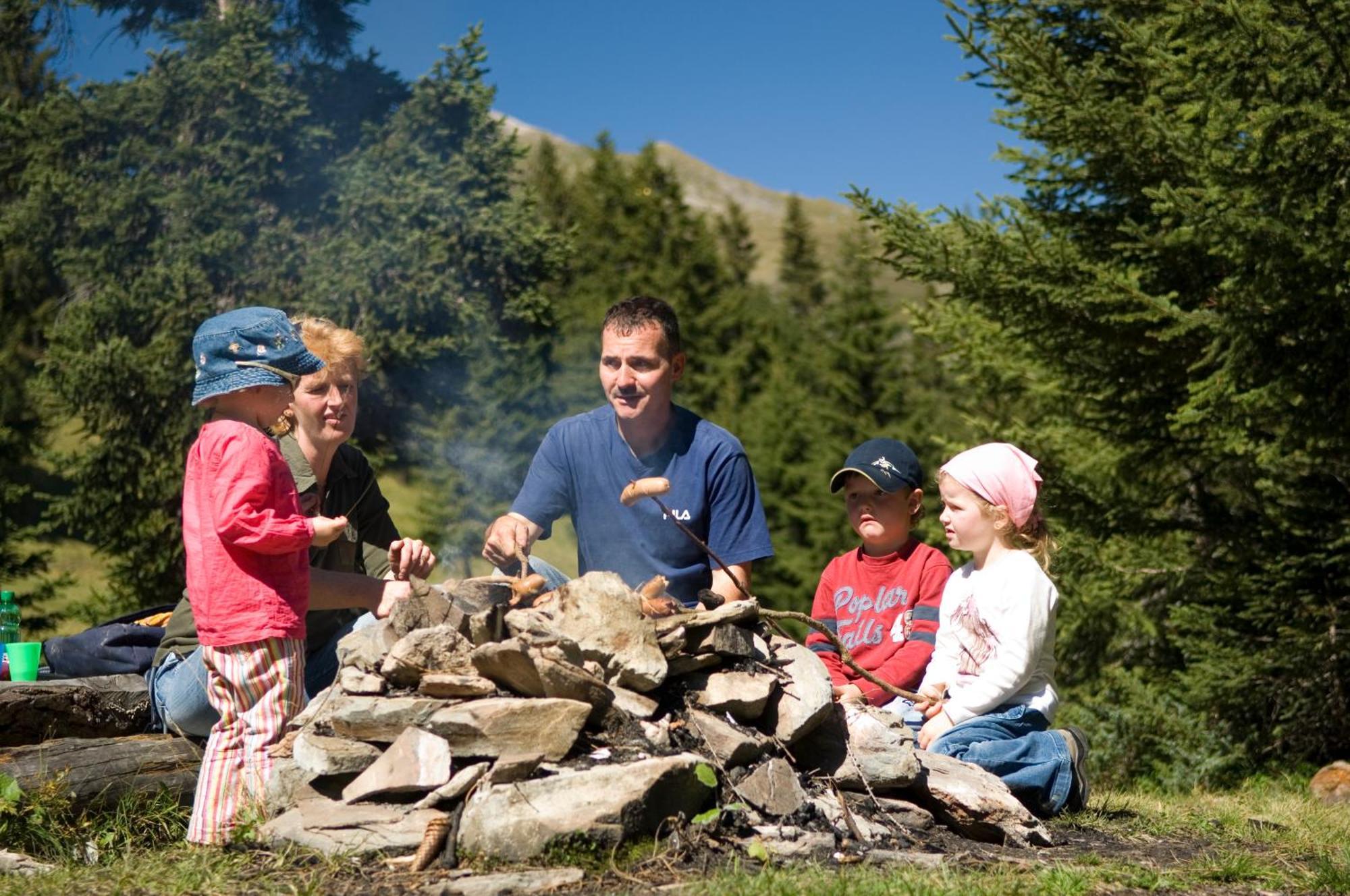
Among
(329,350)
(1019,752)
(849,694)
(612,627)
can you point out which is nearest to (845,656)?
(849,694)

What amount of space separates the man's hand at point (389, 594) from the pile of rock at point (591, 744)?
1.40 feet

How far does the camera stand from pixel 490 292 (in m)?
21.6

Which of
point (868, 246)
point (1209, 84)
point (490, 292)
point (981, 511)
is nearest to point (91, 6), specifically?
point (490, 292)

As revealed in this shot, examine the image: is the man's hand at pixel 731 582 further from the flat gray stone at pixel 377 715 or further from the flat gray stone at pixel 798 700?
the flat gray stone at pixel 377 715

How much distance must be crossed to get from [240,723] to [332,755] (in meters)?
0.43

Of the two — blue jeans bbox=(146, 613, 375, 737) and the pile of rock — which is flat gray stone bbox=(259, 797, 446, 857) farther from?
blue jeans bbox=(146, 613, 375, 737)

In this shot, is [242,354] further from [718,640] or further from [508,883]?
[508,883]

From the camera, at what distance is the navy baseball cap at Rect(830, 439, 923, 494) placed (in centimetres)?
506

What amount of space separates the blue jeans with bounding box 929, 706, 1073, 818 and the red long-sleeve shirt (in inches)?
98.8

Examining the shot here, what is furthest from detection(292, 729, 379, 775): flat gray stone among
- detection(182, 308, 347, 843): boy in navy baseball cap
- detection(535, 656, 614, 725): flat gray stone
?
detection(535, 656, 614, 725): flat gray stone

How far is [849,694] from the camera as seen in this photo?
15.4ft

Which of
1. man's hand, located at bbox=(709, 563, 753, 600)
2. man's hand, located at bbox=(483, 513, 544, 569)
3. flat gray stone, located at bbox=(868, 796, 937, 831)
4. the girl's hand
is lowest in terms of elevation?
flat gray stone, located at bbox=(868, 796, 937, 831)

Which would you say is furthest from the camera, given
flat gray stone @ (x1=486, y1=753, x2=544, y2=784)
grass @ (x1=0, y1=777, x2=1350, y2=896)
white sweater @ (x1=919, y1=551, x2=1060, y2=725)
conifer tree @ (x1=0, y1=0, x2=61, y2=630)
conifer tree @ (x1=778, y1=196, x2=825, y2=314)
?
conifer tree @ (x1=778, y1=196, x2=825, y2=314)

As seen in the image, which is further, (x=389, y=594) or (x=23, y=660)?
(x=23, y=660)
